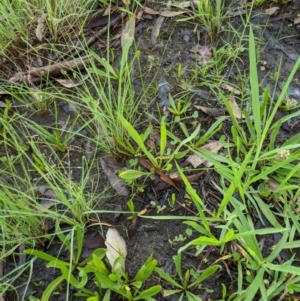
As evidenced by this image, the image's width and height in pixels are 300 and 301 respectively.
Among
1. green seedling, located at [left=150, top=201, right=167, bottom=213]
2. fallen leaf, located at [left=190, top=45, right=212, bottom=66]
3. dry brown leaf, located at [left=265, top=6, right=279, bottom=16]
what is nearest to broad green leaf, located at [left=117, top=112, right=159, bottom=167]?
green seedling, located at [left=150, top=201, right=167, bottom=213]

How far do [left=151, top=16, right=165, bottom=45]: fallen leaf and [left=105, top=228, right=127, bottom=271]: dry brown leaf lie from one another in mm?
801

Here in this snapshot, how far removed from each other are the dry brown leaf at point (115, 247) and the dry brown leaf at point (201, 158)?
1.11 feet

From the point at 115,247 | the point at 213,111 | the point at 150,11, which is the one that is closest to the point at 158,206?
the point at 115,247

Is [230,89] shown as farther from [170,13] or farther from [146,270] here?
[146,270]

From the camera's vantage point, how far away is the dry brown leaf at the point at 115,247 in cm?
136

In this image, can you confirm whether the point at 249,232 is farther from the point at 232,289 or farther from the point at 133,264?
the point at 133,264

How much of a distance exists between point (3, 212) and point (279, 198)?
85 cm

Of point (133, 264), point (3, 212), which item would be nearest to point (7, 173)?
point (3, 212)

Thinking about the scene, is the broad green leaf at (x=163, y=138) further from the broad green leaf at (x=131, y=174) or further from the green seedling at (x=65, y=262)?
the green seedling at (x=65, y=262)

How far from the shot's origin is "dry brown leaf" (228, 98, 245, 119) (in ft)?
5.36


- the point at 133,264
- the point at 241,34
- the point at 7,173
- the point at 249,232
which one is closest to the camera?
the point at 249,232

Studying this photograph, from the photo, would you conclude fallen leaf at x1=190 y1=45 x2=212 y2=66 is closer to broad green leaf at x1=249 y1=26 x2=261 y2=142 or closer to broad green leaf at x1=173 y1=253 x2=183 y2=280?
broad green leaf at x1=249 y1=26 x2=261 y2=142

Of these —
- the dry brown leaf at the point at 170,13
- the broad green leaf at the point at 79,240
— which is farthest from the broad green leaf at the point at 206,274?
the dry brown leaf at the point at 170,13

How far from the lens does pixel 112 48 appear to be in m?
1.85
